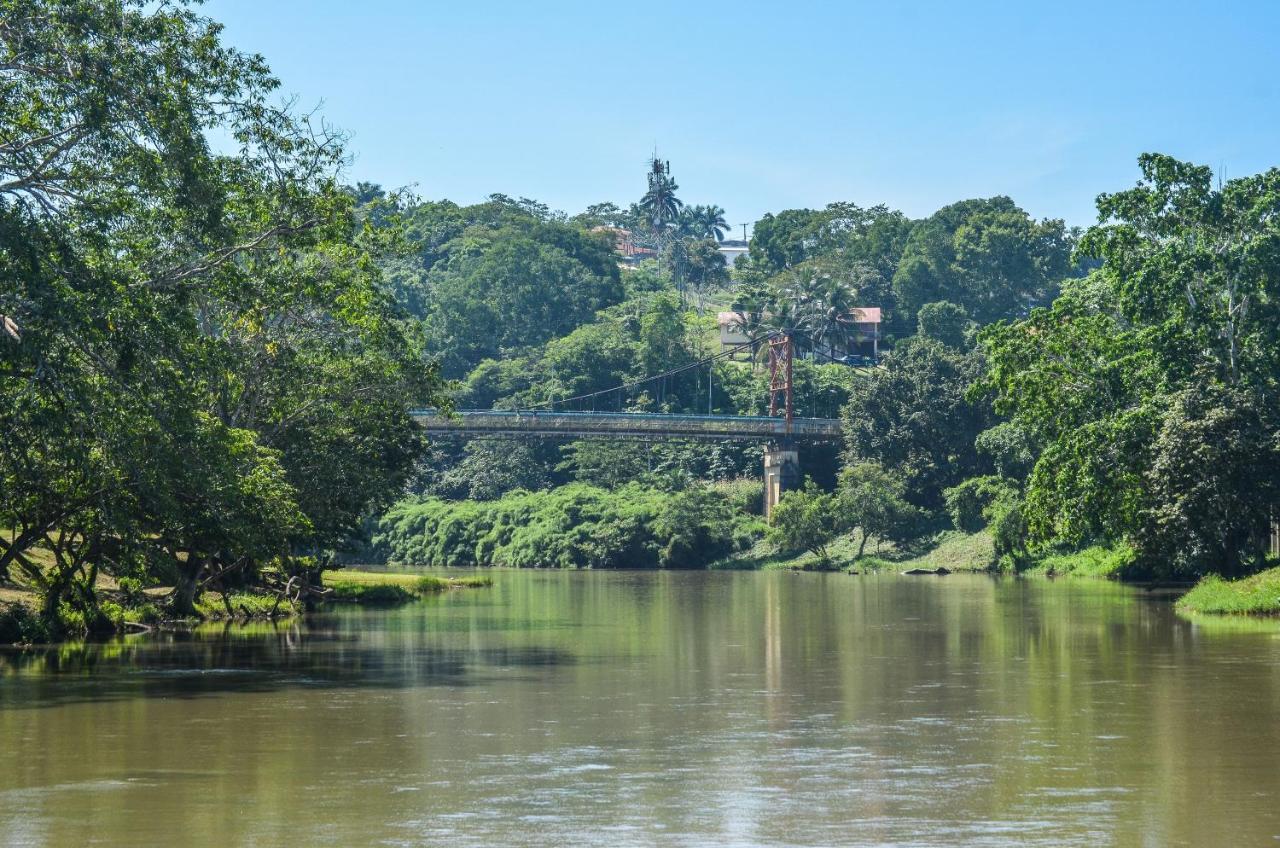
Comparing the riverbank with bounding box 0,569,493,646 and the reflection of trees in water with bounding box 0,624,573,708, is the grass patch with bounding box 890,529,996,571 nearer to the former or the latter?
the riverbank with bounding box 0,569,493,646

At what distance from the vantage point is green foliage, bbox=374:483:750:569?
105562 mm

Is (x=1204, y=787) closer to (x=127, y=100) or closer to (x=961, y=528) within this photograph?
(x=127, y=100)

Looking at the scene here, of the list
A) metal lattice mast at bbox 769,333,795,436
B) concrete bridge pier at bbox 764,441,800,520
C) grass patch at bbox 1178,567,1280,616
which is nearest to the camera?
grass patch at bbox 1178,567,1280,616

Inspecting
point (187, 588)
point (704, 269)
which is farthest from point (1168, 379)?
point (704, 269)

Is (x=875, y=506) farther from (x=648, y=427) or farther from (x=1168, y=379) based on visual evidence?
(x=1168, y=379)

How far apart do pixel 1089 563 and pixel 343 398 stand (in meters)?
39.6

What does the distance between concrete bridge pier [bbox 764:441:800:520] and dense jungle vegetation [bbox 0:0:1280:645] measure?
2.73 m

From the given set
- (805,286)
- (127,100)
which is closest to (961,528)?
(805,286)

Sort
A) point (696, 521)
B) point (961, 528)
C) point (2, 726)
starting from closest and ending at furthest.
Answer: point (2, 726) < point (961, 528) < point (696, 521)

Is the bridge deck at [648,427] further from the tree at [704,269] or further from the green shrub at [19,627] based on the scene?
the tree at [704,269]

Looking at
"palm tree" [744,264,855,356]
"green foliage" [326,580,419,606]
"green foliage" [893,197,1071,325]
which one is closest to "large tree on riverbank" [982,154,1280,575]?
"green foliage" [326,580,419,606]

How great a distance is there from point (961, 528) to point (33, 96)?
241ft

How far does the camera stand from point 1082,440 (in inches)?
2195

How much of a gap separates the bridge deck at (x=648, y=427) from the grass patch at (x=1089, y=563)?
31.4m
